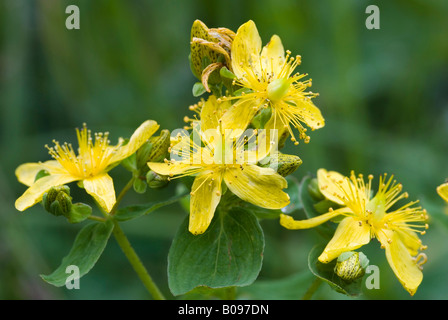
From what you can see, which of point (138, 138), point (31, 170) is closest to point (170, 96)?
point (31, 170)

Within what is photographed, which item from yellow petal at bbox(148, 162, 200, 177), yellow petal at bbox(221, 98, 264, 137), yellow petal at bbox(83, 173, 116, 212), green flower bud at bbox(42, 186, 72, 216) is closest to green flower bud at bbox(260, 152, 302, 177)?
yellow petal at bbox(221, 98, 264, 137)

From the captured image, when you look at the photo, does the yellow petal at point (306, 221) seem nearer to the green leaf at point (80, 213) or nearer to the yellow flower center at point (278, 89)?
the yellow flower center at point (278, 89)

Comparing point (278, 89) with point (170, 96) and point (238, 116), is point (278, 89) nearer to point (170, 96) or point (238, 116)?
point (238, 116)

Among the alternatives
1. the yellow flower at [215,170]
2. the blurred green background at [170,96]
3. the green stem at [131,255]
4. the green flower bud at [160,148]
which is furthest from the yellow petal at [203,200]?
the blurred green background at [170,96]

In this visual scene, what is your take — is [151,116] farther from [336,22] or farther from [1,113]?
[336,22]

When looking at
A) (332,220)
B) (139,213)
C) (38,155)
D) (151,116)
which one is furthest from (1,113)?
(332,220)

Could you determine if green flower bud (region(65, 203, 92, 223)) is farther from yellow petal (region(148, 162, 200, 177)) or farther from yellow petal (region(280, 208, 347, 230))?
yellow petal (region(280, 208, 347, 230))
